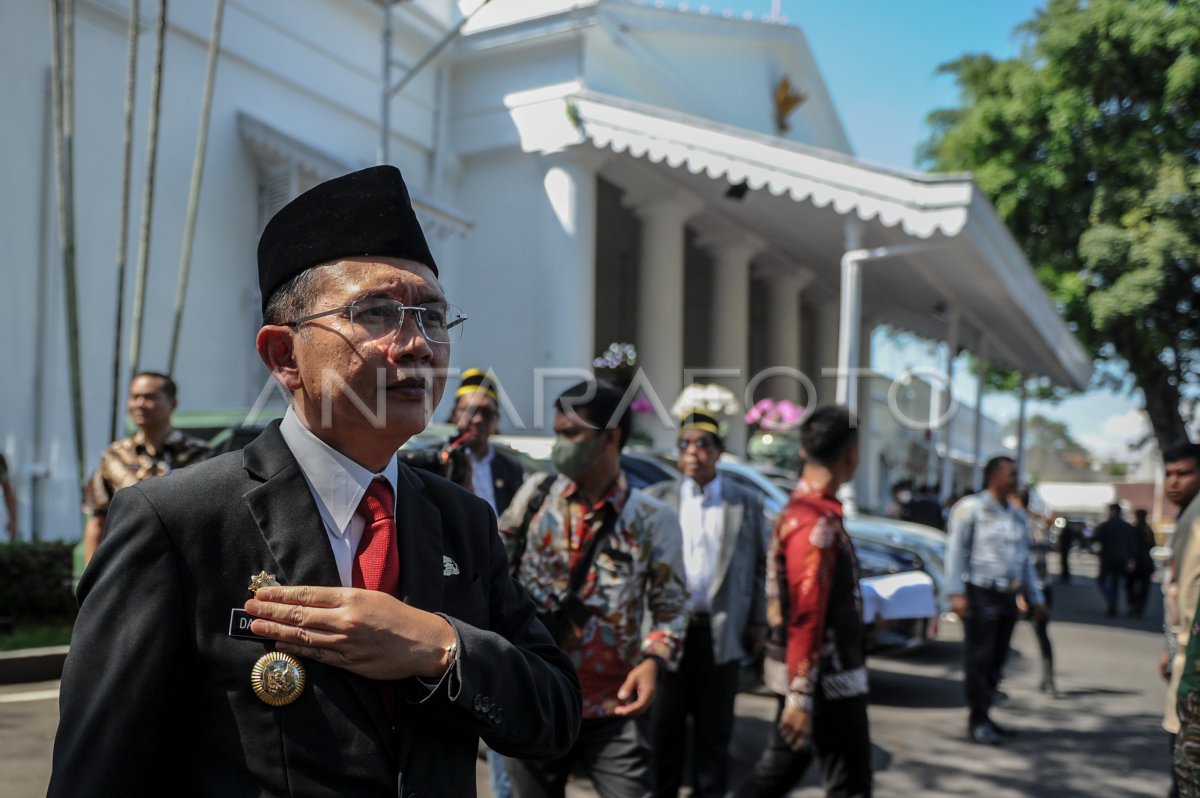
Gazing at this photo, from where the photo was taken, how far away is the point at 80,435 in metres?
8.83

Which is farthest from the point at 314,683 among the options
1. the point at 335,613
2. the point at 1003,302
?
the point at 1003,302

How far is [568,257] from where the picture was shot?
611 inches

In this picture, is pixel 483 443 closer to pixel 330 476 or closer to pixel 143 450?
pixel 143 450

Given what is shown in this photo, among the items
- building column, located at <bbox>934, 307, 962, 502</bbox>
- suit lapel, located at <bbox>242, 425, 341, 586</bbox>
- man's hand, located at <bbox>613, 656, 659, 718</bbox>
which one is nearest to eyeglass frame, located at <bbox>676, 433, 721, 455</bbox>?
man's hand, located at <bbox>613, 656, 659, 718</bbox>

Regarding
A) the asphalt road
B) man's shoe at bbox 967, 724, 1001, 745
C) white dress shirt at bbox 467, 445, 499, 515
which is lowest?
the asphalt road

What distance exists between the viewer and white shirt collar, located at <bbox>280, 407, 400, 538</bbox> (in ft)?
5.20

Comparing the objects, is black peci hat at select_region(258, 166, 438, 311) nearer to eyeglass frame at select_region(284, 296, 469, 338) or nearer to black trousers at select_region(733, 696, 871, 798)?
eyeglass frame at select_region(284, 296, 469, 338)

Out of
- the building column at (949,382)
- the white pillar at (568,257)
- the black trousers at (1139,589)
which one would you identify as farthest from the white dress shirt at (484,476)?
the black trousers at (1139,589)

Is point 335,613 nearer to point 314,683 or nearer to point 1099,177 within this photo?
point 314,683

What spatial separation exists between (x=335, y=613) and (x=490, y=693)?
31cm

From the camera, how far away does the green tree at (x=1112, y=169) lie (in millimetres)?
20469

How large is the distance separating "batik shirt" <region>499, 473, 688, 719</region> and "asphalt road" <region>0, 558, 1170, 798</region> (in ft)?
7.75

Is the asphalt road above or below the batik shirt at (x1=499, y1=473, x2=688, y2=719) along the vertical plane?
below

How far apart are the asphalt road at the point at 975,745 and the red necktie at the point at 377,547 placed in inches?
167
